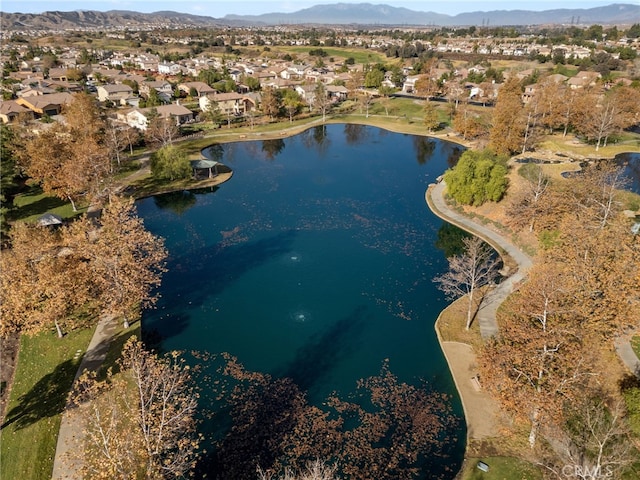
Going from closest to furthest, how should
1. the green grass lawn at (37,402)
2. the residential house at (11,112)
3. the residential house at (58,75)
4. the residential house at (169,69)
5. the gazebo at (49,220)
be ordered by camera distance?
the green grass lawn at (37,402) < the gazebo at (49,220) < the residential house at (11,112) < the residential house at (58,75) < the residential house at (169,69)

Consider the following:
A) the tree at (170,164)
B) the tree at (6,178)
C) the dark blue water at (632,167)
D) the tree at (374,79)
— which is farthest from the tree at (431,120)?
the tree at (6,178)

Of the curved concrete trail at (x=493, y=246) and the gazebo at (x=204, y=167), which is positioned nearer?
the curved concrete trail at (x=493, y=246)

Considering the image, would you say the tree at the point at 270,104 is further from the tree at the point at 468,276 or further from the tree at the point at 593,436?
the tree at the point at 593,436

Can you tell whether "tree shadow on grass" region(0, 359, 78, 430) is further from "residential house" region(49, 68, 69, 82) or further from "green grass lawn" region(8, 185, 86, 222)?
"residential house" region(49, 68, 69, 82)

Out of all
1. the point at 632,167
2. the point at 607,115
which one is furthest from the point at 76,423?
the point at 607,115

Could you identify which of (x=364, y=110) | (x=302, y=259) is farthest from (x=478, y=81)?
(x=302, y=259)

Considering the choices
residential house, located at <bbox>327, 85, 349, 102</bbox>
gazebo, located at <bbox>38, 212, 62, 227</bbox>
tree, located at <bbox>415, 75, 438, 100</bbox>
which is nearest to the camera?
gazebo, located at <bbox>38, 212, 62, 227</bbox>

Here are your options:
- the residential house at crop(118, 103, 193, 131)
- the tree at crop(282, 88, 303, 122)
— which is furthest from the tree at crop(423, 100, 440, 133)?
the residential house at crop(118, 103, 193, 131)
